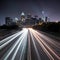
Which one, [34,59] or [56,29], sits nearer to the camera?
[34,59]

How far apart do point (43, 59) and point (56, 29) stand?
198 feet

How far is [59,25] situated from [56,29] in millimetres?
2300

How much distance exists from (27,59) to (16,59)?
850mm

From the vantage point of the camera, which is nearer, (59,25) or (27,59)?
(27,59)

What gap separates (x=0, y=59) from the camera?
14633 millimetres

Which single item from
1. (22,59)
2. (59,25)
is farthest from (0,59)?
(59,25)

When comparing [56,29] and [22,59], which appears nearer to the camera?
[22,59]

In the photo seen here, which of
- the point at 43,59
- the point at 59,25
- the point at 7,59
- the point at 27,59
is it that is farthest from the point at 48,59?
the point at 59,25

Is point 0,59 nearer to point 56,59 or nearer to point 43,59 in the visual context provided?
point 43,59

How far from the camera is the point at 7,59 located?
48.0ft

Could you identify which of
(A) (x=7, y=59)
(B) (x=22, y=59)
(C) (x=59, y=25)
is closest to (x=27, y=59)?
(B) (x=22, y=59)

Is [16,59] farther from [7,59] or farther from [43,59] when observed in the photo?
[43,59]

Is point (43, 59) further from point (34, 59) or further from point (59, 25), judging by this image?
point (59, 25)

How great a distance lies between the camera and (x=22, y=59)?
14.5 m
